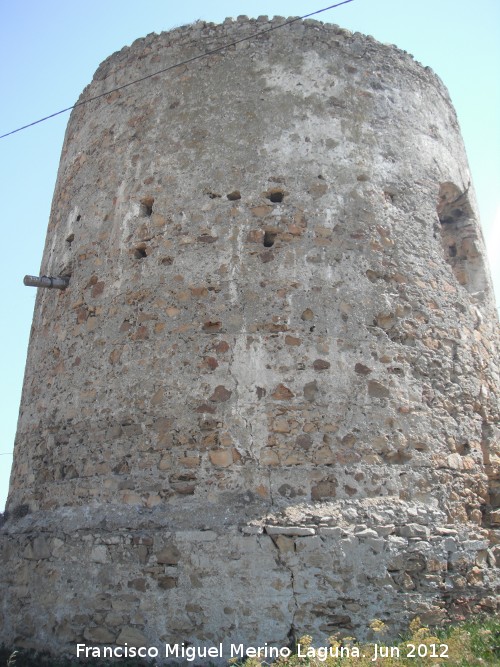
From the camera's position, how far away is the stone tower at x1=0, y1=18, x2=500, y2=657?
4742 mm

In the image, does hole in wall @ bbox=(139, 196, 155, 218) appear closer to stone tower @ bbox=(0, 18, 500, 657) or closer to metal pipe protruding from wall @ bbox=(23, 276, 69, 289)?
stone tower @ bbox=(0, 18, 500, 657)

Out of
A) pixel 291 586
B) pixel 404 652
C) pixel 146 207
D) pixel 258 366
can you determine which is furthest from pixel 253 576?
pixel 146 207

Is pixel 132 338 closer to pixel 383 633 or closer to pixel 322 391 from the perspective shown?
pixel 322 391

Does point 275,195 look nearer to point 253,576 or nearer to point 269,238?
point 269,238

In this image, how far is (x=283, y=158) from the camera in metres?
5.83

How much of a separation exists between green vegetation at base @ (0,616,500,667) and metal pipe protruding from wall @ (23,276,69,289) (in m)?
3.00

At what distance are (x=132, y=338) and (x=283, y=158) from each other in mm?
1926

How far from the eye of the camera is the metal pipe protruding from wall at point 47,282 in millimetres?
6254

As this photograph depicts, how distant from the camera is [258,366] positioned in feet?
16.9

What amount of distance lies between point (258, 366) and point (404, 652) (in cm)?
209

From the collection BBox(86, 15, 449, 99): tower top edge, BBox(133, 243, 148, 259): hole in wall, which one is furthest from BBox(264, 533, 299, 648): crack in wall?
BBox(86, 15, 449, 99): tower top edge

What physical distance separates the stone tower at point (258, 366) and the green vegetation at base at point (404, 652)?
14 centimetres

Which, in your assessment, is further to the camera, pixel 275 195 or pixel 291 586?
pixel 275 195

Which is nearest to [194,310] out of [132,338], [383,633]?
[132,338]
